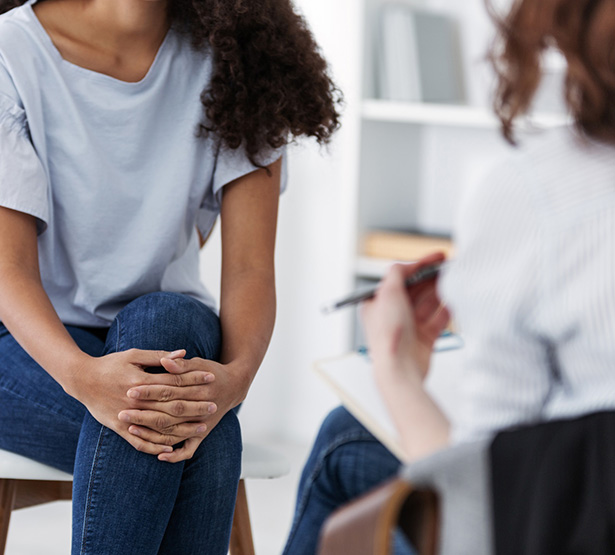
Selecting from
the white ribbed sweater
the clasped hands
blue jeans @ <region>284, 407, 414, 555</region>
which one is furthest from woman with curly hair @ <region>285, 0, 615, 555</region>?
the clasped hands

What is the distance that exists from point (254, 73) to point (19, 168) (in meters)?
0.36

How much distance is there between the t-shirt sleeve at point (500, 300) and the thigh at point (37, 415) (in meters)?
0.60

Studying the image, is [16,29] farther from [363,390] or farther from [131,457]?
[363,390]

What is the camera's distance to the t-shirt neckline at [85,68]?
119 centimetres

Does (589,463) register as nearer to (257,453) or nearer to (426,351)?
(426,351)

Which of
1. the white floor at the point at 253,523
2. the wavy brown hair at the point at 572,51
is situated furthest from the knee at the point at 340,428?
the white floor at the point at 253,523

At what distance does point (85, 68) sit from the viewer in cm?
121

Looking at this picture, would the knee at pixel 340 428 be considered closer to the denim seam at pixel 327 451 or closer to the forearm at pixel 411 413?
the denim seam at pixel 327 451

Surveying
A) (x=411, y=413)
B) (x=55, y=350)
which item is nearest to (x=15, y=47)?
(x=55, y=350)

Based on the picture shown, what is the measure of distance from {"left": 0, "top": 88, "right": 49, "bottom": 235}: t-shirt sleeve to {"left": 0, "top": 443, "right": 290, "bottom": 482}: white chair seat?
31 centimetres

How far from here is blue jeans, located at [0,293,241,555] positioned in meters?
0.96

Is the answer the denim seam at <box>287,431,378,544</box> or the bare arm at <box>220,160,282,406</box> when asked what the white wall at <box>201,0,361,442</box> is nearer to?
the bare arm at <box>220,160,282,406</box>

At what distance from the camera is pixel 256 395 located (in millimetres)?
2287

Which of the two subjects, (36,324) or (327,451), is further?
(36,324)
